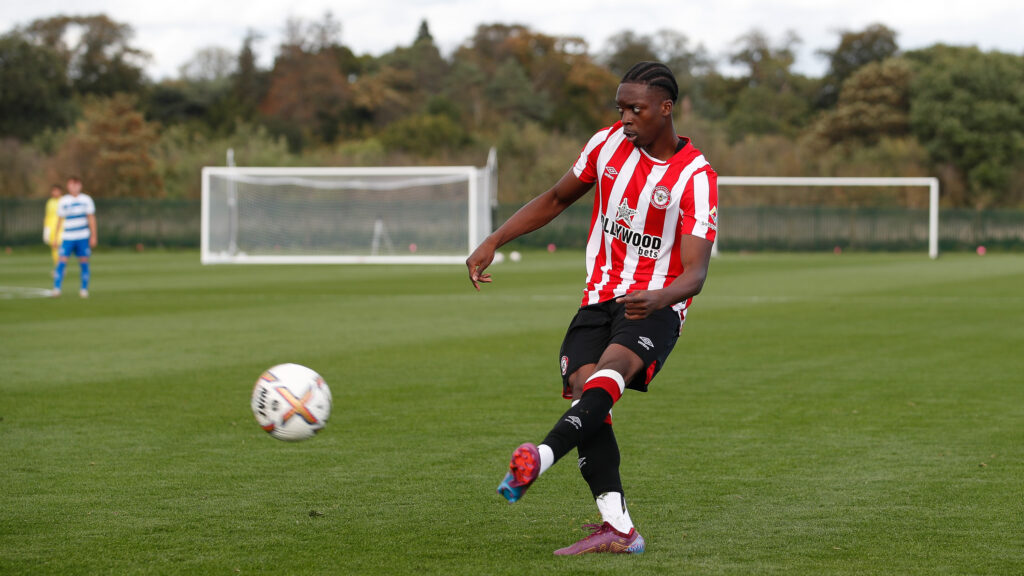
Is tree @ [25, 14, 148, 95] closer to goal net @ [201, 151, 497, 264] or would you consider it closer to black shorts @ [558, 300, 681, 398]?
goal net @ [201, 151, 497, 264]

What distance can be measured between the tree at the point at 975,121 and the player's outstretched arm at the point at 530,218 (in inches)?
2282

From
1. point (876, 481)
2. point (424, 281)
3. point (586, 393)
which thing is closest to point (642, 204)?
→ point (586, 393)

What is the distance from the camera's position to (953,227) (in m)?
49.2

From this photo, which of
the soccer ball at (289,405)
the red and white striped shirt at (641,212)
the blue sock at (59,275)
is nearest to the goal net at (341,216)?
the blue sock at (59,275)

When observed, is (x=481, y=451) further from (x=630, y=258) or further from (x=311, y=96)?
(x=311, y=96)

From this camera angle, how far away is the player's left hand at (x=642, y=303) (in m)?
4.71

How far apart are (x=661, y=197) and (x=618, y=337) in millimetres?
602

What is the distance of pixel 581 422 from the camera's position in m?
4.66

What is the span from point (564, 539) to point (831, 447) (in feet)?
9.27

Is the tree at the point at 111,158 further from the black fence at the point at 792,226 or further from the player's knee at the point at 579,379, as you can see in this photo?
the player's knee at the point at 579,379

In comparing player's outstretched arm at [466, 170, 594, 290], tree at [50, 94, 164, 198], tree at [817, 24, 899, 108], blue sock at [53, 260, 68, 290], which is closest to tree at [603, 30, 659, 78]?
tree at [817, 24, 899, 108]

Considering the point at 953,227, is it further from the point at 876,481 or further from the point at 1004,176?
the point at 876,481

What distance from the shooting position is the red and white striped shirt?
498 centimetres

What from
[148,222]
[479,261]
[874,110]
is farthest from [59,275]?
[874,110]
